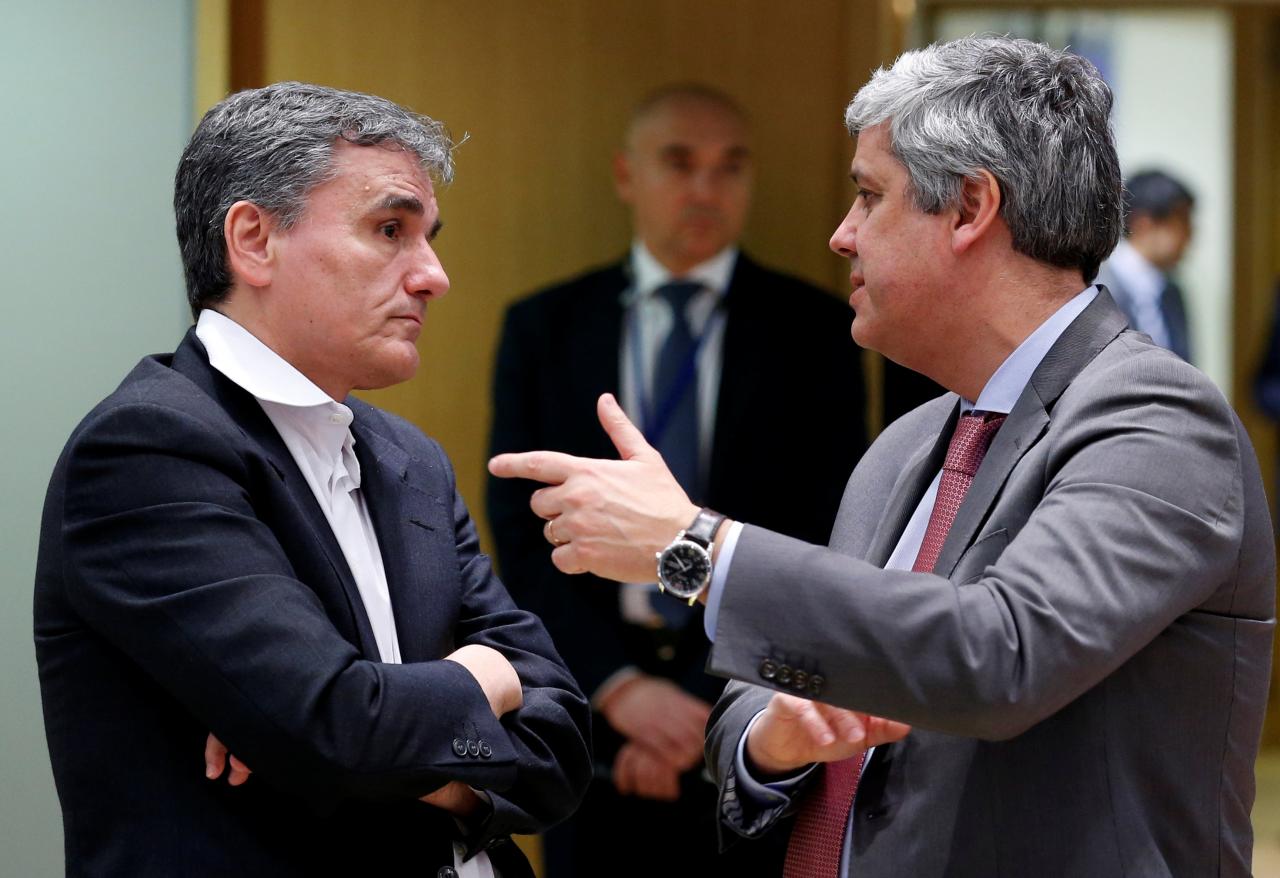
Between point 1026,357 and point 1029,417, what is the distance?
136 millimetres

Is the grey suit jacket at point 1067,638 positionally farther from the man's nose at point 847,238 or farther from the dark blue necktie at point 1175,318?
the dark blue necktie at point 1175,318

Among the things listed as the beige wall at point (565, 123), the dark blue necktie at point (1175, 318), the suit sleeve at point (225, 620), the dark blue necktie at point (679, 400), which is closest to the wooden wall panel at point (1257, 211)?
the dark blue necktie at point (1175, 318)

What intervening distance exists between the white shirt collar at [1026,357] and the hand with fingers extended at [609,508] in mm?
511

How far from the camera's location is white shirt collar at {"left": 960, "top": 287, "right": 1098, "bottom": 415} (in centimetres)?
202

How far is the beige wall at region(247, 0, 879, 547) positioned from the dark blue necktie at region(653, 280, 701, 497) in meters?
0.40

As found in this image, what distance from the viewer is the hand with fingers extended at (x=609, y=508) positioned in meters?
1.74

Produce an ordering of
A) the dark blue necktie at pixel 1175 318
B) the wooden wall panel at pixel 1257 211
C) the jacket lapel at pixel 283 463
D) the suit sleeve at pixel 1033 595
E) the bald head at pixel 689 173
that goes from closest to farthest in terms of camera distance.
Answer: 1. the suit sleeve at pixel 1033 595
2. the jacket lapel at pixel 283 463
3. the bald head at pixel 689 173
4. the dark blue necktie at pixel 1175 318
5. the wooden wall panel at pixel 1257 211

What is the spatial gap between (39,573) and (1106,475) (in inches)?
50.4

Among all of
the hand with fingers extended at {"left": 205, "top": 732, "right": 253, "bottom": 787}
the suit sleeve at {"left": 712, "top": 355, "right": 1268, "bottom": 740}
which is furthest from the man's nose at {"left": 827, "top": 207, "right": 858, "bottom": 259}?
the hand with fingers extended at {"left": 205, "top": 732, "right": 253, "bottom": 787}

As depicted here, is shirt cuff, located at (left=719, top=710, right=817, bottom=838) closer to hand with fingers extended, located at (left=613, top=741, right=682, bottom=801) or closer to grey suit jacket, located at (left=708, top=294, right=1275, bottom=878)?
grey suit jacket, located at (left=708, top=294, right=1275, bottom=878)

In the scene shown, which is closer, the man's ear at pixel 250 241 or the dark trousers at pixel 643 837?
the man's ear at pixel 250 241

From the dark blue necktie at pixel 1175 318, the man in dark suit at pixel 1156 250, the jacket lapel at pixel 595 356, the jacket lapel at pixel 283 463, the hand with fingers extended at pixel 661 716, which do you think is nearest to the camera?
the jacket lapel at pixel 283 463

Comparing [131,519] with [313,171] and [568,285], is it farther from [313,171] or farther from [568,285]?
[568,285]

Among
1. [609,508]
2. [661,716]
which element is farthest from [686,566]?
[661,716]
